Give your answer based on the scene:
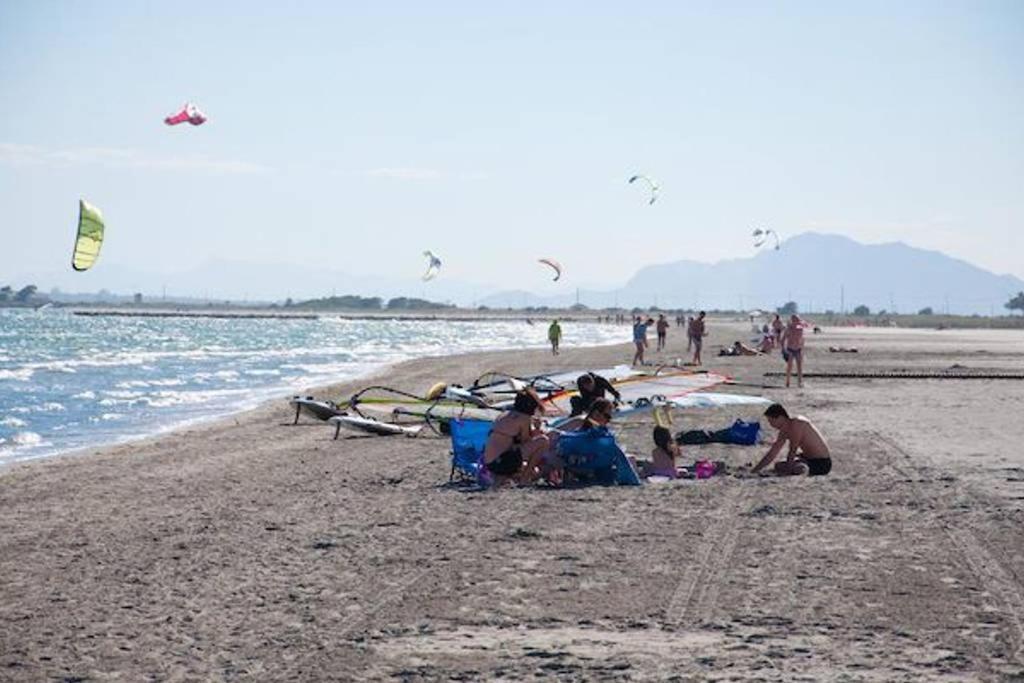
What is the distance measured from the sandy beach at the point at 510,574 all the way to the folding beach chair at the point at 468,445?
381mm

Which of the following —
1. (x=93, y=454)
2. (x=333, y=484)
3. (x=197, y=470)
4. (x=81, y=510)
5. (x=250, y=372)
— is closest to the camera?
(x=81, y=510)

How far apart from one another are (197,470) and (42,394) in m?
15.9

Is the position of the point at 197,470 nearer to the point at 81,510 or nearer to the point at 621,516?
the point at 81,510

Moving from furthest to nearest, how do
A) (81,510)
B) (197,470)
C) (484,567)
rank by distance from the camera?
(197,470), (81,510), (484,567)

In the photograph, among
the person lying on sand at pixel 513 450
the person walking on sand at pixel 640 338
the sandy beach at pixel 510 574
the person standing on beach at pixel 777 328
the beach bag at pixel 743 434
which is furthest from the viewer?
the person standing on beach at pixel 777 328

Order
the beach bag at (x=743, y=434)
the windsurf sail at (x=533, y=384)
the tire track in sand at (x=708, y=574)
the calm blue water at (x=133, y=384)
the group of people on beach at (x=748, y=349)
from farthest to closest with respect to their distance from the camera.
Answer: the group of people on beach at (x=748, y=349) < the calm blue water at (x=133, y=384) < the windsurf sail at (x=533, y=384) < the beach bag at (x=743, y=434) < the tire track in sand at (x=708, y=574)

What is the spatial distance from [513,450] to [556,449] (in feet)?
1.13

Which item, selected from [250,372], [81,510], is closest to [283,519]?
[81,510]

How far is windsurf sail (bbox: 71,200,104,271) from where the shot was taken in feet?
64.5

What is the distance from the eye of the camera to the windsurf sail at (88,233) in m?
19.7

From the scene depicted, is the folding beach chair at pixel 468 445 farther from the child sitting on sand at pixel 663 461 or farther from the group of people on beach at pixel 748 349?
the group of people on beach at pixel 748 349

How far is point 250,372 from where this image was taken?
119 ft

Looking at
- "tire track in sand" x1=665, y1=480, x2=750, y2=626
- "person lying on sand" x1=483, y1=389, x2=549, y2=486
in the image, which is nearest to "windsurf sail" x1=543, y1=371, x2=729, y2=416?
"person lying on sand" x1=483, y1=389, x2=549, y2=486

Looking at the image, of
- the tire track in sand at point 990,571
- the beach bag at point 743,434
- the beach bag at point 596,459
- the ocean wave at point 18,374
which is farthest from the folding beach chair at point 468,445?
the ocean wave at point 18,374
